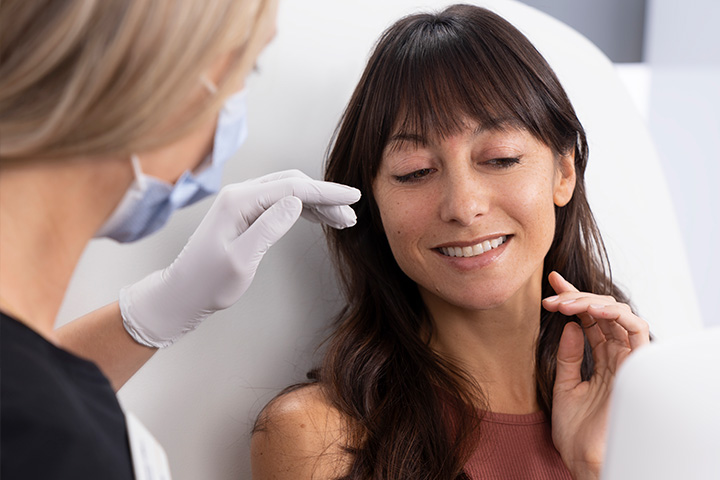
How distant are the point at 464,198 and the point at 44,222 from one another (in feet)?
2.35

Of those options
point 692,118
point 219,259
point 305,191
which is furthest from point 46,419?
point 692,118

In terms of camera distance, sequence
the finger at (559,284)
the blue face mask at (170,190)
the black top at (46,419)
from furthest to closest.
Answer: the finger at (559,284)
the blue face mask at (170,190)
the black top at (46,419)

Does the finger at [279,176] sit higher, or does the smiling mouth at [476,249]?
the finger at [279,176]

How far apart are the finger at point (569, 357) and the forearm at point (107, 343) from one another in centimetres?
73

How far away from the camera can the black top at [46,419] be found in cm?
67

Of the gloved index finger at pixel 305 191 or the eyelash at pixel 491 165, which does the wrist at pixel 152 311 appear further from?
the eyelash at pixel 491 165

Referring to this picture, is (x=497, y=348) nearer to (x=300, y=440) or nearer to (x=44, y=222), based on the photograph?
(x=300, y=440)

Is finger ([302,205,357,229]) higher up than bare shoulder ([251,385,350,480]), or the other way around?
finger ([302,205,357,229])

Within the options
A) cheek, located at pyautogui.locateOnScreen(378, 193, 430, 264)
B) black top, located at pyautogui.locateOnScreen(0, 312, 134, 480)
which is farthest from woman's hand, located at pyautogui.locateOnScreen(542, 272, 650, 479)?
black top, located at pyautogui.locateOnScreen(0, 312, 134, 480)

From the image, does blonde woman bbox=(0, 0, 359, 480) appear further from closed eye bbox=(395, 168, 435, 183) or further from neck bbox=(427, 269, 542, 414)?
neck bbox=(427, 269, 542, 414)

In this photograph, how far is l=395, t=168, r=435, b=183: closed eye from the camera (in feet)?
4.37

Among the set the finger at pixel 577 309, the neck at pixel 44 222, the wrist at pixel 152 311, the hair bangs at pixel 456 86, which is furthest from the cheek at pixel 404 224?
the neck at pixel 44 222

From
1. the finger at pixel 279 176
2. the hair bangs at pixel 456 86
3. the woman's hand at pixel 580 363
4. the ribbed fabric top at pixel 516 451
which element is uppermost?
the hair bangs at pixel 456 86

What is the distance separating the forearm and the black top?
0.51 meters
